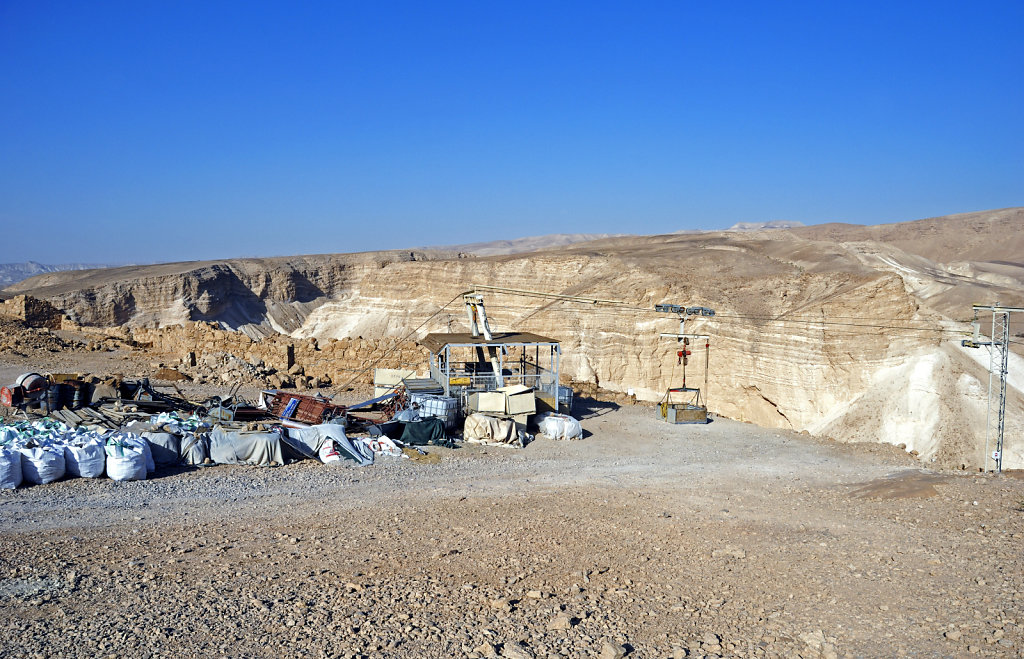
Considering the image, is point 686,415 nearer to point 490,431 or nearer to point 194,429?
point 490,431

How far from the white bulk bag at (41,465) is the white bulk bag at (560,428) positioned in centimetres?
1158

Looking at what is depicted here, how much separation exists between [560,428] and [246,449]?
27.3 ft

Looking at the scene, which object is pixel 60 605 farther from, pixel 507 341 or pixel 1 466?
pixel 507 341

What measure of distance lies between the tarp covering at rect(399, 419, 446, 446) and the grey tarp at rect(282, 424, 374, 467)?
1.84 meters

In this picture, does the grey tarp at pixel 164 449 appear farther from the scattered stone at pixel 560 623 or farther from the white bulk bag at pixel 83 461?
the scattered stone at pixel 560 623

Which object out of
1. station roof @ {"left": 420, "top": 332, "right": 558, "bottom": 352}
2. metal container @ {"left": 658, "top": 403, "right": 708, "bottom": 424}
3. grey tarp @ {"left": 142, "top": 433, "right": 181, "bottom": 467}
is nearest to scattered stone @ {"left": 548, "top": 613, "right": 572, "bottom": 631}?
grey tarp @ {"left": 142, "top": 433, "right": 181, "bottom": 467}

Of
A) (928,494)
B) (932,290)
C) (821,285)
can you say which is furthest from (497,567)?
(932,290)

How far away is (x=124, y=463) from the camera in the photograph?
14.9 meters

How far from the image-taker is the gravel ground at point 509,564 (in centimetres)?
822

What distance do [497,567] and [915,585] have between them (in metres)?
5.54

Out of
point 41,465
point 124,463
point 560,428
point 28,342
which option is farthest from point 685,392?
point 28,342

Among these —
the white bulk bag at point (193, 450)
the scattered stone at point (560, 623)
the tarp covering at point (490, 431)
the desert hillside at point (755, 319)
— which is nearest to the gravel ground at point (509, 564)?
the scattered stone at point (560, 623)

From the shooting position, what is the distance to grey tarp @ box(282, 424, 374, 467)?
17359 mm

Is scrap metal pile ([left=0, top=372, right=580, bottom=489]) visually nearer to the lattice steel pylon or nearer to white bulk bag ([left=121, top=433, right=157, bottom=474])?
white bulk bag ([left=121, top=433, right=157, bottom=474])
